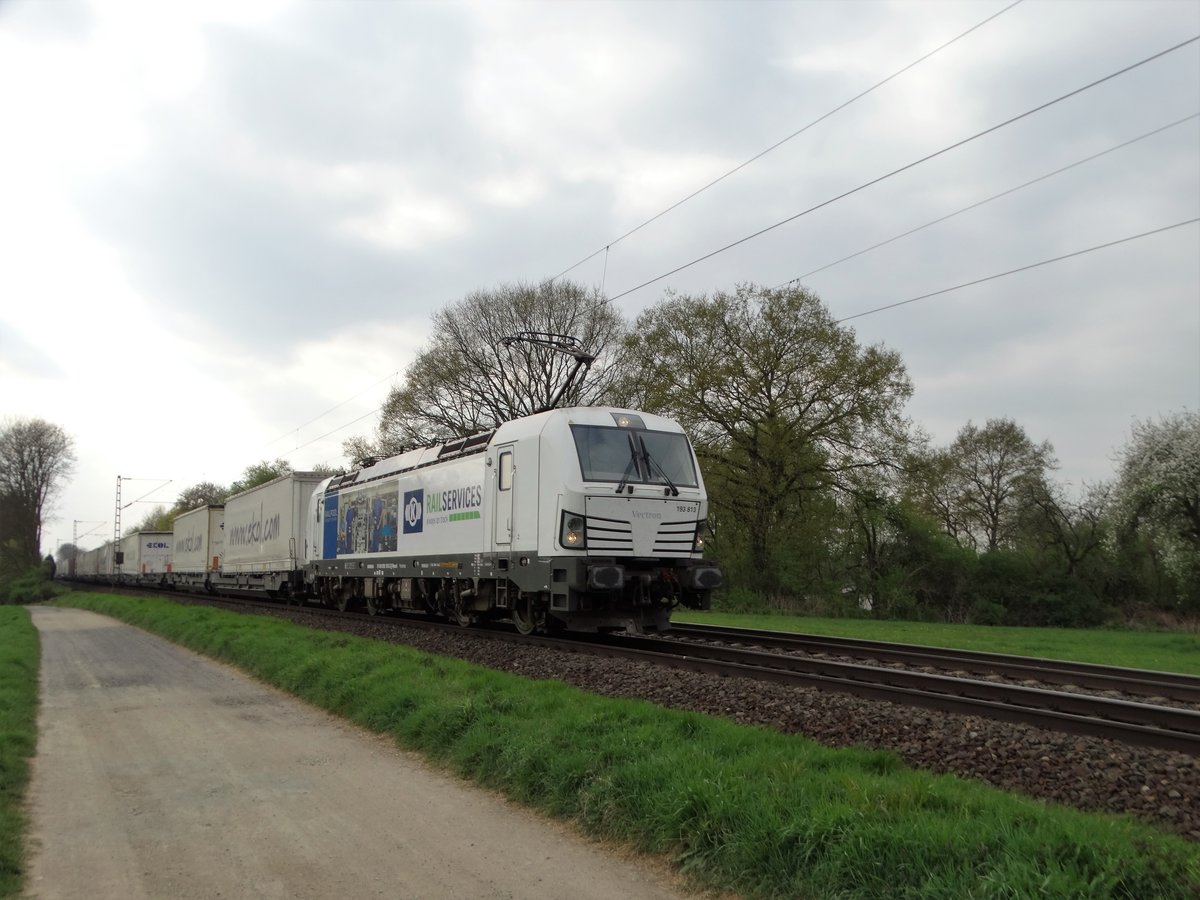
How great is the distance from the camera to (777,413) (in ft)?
109

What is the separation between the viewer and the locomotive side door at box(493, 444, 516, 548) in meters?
14.1

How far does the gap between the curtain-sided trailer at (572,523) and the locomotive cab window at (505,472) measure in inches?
1.1

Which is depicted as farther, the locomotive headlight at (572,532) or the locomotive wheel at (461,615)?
the locomotive wheel at (461,615)

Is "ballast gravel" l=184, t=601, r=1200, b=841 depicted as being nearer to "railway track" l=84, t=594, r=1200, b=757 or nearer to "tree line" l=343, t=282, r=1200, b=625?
"railway track" l=84, t=594, r=1200, b=757

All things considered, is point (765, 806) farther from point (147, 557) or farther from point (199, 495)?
point (199, 495)

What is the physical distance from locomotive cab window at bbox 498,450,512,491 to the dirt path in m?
5.09

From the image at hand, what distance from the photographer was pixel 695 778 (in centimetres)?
558

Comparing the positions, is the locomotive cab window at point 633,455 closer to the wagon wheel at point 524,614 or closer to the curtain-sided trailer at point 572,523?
the curtain-sided trailer at point 572,523

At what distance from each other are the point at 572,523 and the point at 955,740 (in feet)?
22.4

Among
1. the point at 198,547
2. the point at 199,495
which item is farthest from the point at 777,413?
the point at 199,495

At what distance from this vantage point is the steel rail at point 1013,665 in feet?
32.3

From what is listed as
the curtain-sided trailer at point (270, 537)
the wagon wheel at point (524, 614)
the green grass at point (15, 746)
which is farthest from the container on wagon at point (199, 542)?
the wagon wheel at point (524, 614)

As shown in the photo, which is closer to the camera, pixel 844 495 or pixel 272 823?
pixel 272 823

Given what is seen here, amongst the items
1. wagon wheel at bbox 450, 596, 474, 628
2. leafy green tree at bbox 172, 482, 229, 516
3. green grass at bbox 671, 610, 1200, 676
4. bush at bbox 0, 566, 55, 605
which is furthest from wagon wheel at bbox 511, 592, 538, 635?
leafy green tree at bbox 172, 482, 229, 516
